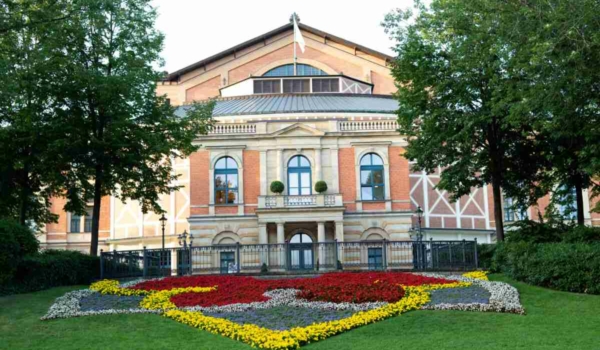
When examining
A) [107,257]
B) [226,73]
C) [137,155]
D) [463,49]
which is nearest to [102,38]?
[137,155]

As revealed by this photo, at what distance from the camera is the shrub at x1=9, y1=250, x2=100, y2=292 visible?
21.2 m

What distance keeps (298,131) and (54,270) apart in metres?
20.7

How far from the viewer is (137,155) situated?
1091 inches

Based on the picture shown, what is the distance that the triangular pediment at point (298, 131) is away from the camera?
40.5 metres

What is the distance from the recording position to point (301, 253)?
2869 cm

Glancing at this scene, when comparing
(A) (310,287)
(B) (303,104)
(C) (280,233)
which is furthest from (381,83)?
(A) (310,287)

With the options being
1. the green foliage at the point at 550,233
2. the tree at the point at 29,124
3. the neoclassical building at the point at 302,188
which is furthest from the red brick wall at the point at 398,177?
the tree at the point at 29,124

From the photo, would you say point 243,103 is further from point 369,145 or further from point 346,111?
point 369,145

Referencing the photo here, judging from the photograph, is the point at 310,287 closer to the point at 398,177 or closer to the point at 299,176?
the point at 299,176

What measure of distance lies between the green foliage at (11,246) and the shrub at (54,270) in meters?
0.50

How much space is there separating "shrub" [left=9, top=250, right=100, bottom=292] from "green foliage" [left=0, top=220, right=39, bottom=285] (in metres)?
0.50

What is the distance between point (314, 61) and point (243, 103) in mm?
12337

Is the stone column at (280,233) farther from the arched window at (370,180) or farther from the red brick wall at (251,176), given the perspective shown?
Answer: the arched window at (370,180)

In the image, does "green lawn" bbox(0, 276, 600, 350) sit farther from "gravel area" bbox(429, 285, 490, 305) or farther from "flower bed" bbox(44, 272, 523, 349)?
"gravel area" bbox(429, 285, 490, 305)
